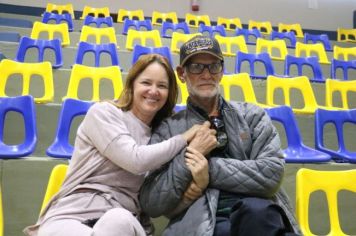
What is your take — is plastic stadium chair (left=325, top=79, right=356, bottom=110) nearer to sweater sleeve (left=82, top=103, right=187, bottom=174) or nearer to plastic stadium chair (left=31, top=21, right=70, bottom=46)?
sweater sleeve (left=82, top=103, right=187, bottom=174)

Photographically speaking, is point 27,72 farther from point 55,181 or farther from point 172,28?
point 172,28

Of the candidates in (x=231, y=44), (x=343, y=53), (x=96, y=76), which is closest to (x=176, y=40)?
(x=231, y=44)

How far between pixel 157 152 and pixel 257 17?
699 centimetres

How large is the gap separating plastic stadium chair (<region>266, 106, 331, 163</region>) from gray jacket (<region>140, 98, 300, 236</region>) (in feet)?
2.19

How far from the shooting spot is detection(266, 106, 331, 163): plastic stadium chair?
187 cm

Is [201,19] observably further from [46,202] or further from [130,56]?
[46,202]

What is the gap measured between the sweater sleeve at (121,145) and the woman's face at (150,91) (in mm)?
90

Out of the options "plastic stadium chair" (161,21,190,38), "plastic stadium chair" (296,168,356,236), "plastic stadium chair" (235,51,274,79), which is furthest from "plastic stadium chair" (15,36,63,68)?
"plastic stadium chair" (296,168,356,236)

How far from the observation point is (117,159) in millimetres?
1117

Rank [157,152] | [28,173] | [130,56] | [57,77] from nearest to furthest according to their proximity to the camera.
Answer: [157,152] < [28,173] < [57,77] < [130,56]

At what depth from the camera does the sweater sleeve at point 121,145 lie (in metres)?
1.10

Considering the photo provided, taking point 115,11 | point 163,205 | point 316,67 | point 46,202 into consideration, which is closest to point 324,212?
point 163,205

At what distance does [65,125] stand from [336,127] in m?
1.44

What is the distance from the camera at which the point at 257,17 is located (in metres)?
7.61
